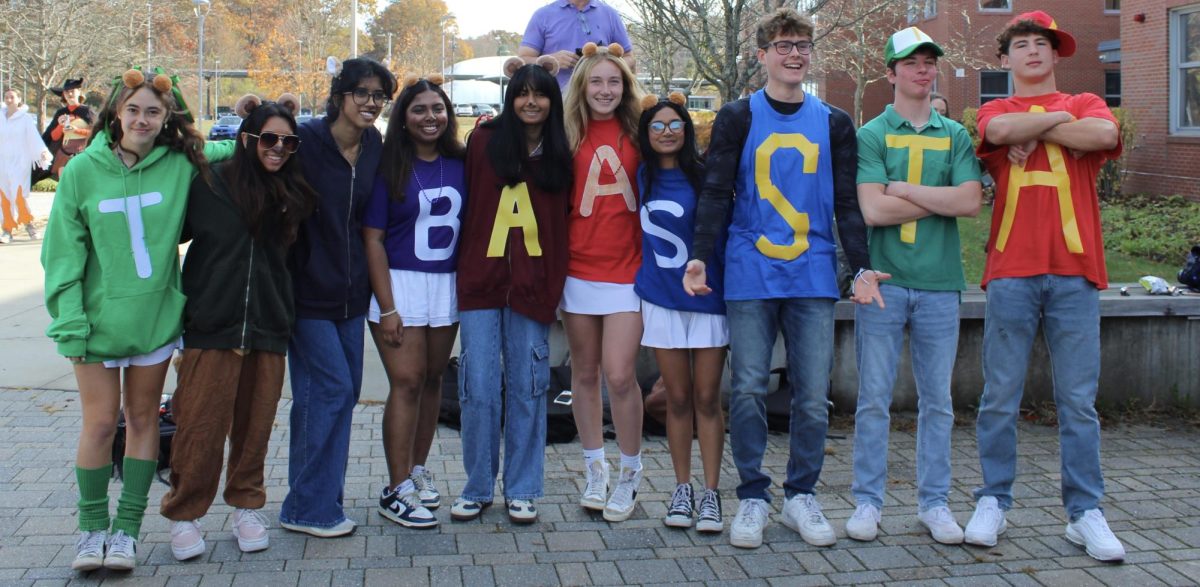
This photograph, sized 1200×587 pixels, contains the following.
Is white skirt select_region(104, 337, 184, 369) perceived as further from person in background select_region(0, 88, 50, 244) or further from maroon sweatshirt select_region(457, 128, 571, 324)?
person in background select_region(0, 88, 50, 244)

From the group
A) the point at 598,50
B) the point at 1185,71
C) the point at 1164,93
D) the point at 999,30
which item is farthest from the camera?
the point at 999,30

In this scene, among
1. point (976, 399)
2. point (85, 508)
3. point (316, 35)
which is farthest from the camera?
point (316, 35)

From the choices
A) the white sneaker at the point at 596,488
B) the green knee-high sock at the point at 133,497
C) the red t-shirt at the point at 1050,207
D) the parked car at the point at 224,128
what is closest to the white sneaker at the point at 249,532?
the green knee-high sock at the point at 133,497

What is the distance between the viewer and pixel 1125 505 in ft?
17.1

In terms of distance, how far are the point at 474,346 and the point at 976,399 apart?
3.53 meters

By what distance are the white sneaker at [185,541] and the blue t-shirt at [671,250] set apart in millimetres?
2033

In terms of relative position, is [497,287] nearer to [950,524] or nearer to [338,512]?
A: [338,512]

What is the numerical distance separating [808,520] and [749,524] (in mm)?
255

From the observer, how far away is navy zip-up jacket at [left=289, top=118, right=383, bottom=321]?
460cm

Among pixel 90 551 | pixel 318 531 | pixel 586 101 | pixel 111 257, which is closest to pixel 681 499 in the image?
pixel 318 531

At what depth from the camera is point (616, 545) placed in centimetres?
469

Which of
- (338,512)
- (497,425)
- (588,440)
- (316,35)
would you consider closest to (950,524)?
(588,440)

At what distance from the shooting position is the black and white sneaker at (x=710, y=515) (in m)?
4.82

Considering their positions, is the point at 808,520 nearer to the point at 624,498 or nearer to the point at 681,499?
the point at 681,499
